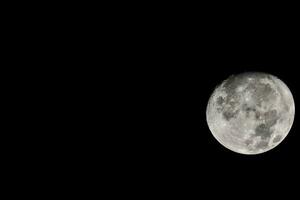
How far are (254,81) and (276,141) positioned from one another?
3.04 feet

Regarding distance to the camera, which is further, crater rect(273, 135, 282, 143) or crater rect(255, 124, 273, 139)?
crater rect(273, 135, 282, 143)

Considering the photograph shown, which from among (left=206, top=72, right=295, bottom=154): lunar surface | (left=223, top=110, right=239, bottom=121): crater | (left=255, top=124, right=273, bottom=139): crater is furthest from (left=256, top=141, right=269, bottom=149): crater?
(left=223, top=110, right=239, bottom=121): crater

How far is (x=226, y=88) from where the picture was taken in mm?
5980

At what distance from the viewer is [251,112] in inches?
222

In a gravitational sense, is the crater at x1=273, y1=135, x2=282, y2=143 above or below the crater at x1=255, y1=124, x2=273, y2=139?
above

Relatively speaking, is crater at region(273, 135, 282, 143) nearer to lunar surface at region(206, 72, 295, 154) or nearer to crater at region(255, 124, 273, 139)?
lunar surface at region(206, 72, 295, 154)

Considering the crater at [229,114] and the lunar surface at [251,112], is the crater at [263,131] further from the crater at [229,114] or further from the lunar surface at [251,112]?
the crater at [229,114]

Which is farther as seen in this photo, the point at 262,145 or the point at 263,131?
the point at 262,145

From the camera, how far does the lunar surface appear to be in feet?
18.6

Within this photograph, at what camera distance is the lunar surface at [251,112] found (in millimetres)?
5684

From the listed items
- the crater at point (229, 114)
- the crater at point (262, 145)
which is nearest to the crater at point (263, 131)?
the crater at point (262, 145)

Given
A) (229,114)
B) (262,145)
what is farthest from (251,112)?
(262,145)

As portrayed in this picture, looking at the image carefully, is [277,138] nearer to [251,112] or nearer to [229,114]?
[251,112]

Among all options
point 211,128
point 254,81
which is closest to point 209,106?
point 211,128
